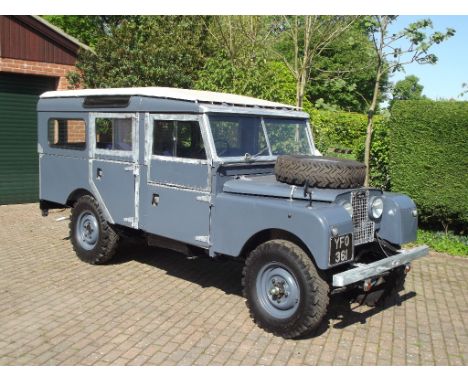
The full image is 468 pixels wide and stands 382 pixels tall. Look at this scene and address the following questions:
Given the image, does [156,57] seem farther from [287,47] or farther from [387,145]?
[287,47]

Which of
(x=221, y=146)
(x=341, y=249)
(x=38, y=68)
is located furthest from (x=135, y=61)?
(x=341, y=249)

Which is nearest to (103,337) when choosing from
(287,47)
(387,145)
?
(387,145)

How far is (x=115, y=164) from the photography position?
6375 millimetres

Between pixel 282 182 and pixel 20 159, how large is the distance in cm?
849

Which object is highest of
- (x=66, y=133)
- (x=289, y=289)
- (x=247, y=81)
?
(x=247, y=81)

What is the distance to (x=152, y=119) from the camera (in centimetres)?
589

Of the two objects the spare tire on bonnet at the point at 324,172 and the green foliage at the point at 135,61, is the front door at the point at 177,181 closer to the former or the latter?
the spare tire on bonnet at the point at 324,172

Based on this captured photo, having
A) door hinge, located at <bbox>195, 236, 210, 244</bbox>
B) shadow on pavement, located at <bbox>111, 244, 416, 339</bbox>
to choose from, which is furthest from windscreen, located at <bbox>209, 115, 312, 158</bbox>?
shadow on pavement, located at <bbox>111, 244, 416, 339</bbox>

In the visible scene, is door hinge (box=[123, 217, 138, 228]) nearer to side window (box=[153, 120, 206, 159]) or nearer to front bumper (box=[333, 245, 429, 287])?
side window (box=[153, 120, 206, 159])

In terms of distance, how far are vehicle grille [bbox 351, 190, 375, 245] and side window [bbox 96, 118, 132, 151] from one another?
9.43 ft

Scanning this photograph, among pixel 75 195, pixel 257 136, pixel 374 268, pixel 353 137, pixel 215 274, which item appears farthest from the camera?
pixel 353 137

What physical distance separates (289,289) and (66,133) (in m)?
4.30

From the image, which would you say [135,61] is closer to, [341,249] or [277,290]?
[277,290]

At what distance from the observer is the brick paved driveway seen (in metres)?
4.34
